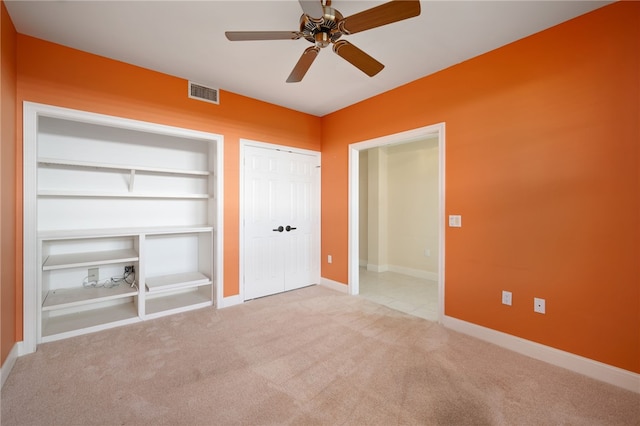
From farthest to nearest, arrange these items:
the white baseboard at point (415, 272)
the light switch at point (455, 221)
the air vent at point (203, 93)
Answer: the white baseboard at point (415, 272) → the air vent at point (203, 93) → the light switch at point (455, 221)

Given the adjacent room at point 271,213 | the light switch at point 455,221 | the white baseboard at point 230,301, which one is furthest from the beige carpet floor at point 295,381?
the light switch at point 455,221

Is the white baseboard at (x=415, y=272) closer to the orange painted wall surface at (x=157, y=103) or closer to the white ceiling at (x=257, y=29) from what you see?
the orange painted wall surface at (x=157, y=103)

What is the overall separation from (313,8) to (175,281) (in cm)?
318

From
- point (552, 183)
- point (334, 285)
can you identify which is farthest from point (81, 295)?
point (552, 183)

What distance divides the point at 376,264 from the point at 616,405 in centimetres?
398

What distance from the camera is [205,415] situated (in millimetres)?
1685

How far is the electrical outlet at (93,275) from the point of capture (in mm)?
3176

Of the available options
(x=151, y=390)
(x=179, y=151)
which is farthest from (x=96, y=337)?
(x=179, y=151)

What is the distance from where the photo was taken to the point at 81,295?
9.41 feet

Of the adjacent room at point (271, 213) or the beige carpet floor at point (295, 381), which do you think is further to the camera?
the adjacent room at point (271, 213)

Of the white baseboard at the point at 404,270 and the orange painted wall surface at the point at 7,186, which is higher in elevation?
the orange painted wall surface at the point at 7,186

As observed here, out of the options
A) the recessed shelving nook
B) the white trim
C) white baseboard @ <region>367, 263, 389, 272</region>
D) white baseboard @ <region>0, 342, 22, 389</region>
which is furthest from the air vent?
white baseboard @ <region>367, 263, 389, 272</region>

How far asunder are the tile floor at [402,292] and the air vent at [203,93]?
331 centimetres

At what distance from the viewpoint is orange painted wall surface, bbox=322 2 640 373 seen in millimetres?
1969
